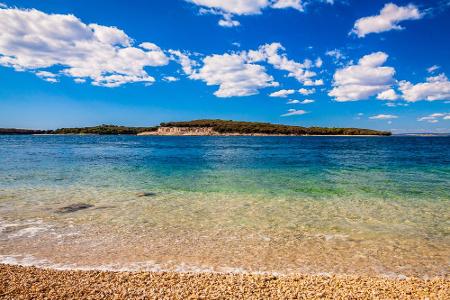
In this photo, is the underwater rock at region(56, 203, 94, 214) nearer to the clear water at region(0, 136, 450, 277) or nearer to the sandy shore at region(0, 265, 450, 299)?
the clear water at region(0, 136, 450, 277)

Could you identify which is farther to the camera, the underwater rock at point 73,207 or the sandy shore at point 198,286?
the underwater rock at point 73,207

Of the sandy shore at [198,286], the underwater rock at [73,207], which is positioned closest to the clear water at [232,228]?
the underwater rock at [73,207]

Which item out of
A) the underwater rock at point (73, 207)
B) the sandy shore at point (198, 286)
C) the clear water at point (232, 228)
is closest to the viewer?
the sandy shore at point (198, 286)

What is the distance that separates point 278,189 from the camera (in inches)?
862

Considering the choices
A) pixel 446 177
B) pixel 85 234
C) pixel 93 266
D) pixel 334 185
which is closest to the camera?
pixel 93 266

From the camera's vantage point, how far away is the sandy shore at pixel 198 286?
22.7 feet

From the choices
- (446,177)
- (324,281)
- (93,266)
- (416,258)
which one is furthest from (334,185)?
(93,266)

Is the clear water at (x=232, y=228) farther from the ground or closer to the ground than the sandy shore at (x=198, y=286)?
closer to the ground

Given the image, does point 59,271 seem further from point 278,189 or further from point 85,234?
point 278,189

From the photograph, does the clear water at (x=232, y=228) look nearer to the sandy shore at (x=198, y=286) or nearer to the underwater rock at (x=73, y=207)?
the underwater rock at (x=73, y=207)

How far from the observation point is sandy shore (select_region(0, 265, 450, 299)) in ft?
22.7

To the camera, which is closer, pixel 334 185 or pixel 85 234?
pixel 85 234

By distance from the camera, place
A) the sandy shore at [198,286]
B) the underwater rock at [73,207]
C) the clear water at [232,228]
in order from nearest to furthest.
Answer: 1. the sandy shore at [198,286]
2. the clear water at [232,228]
3. the underwater rock at [73,207]

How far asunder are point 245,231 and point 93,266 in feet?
18.2
